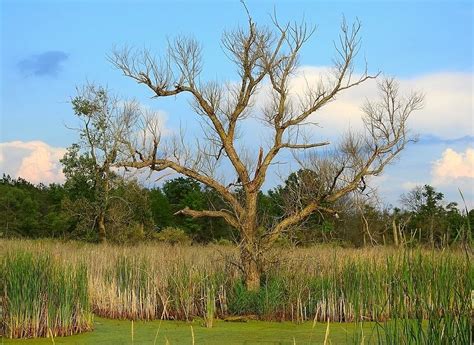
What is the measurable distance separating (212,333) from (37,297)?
2100mm

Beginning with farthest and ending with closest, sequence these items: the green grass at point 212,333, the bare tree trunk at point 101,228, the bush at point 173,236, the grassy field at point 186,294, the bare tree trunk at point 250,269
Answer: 1. the bare tree trunk at point 101,228
2. the bush at point 173,236
3. the bare tree trunk at point 250,269
4. the grassy field at point 186,294
5. the green grass at point 212,333

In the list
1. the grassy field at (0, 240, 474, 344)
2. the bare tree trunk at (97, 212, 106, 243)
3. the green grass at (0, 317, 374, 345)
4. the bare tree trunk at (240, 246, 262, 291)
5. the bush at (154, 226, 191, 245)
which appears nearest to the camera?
the green grass at (0, 317, 374, 345)

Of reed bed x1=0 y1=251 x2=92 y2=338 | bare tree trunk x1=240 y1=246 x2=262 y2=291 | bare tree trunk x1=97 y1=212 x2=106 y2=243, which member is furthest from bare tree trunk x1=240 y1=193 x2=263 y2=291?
bare tree trunk x1=97 y1=212 x2=106 y2=243

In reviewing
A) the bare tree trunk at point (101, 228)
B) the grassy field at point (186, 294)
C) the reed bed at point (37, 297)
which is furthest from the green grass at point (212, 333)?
the bare tree trunk at point (101, 228)

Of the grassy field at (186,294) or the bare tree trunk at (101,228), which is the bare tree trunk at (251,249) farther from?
the bare tree trunk at (101,228)

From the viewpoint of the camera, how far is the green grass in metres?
7.11

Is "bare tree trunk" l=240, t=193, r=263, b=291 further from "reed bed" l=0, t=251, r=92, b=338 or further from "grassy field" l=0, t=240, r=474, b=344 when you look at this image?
"reed bed" l=0, t=251, r=92, b=338

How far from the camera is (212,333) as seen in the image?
7.84 m

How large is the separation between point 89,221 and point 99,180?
1557mm

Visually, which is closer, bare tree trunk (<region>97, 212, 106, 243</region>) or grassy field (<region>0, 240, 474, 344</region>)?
grassy field (<region>0, 240, 474, 344</region>)

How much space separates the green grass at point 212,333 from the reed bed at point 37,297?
0.18 m

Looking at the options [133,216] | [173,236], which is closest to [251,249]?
[173,236]

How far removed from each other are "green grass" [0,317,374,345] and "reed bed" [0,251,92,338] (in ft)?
0.60

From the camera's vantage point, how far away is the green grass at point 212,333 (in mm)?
7105
